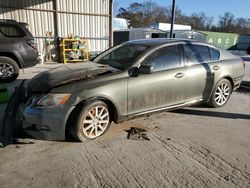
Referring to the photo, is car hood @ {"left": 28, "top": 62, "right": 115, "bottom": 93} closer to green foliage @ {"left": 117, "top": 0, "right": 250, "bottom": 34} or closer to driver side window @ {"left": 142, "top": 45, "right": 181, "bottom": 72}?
driver side window @ {"left": 142, "top": 45, "right": 181, "bottom": 72}

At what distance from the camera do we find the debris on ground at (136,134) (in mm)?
3645

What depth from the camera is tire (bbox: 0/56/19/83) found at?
6.73 m

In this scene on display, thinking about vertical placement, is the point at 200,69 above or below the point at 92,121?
above

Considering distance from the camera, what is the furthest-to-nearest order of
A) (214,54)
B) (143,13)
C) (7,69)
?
(143,13) → (7,69) → (214,54)

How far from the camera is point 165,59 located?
4070 millimetres

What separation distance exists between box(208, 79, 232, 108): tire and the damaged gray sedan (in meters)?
0.03

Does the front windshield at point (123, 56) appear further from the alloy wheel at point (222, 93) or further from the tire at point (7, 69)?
the tire at point (7, 69)

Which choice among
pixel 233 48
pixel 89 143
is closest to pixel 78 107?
pixel 89 143

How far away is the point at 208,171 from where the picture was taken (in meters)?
2.80

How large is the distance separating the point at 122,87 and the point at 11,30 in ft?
16.5

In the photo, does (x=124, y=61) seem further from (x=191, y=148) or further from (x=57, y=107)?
(x=191, y=148)

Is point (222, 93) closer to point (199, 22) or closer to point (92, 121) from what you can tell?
point (92, 121)

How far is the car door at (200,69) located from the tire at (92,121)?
1725mm

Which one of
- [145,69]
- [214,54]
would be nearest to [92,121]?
[145,69]
